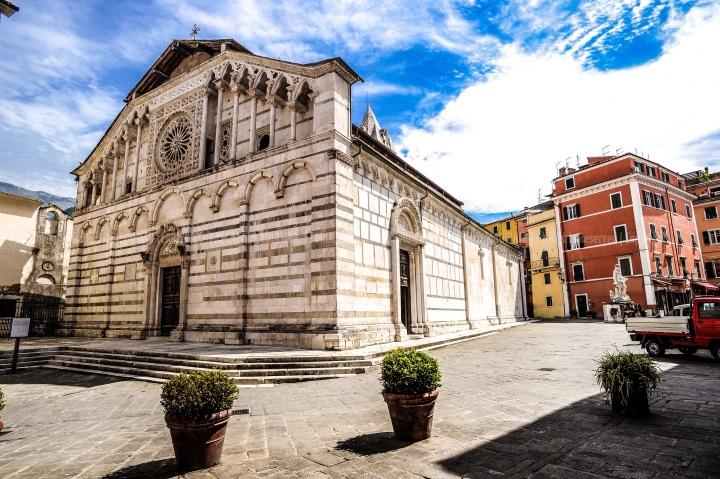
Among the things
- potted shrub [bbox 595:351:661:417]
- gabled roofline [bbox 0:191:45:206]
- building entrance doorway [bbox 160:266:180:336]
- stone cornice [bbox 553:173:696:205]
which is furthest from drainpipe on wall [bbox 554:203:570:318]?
gabled roofline [bbox 0:191:45:206]

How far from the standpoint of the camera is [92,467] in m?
4.38

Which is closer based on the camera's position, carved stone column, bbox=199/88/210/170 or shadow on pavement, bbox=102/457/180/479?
shadow on pavement, bbox=102/457/180/479

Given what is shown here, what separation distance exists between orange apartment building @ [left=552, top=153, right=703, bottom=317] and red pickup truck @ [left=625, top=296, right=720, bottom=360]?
21906mm

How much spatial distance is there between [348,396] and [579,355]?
8.12m

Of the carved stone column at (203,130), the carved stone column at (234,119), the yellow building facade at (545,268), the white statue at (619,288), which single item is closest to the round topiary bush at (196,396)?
the carved stone column at (234,119)

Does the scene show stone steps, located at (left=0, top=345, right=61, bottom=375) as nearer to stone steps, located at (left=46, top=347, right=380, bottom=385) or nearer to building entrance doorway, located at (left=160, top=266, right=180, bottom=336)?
stone steps, located at (left=46, top=347, right=380, bottom=385)

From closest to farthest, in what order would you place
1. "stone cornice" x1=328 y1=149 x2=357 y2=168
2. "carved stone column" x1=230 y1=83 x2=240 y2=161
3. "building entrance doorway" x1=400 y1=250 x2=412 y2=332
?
"stone cornice" x1=328 y1=149 x2=357 y2=168, "carved stone column" x1=230 y1=83 x2=240 y2=161, "building entrance doorway" x1=400 y1=250 x2=412 y2=332

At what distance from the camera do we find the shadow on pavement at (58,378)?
10.3 m

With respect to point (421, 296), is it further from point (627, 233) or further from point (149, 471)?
point (627, 233)

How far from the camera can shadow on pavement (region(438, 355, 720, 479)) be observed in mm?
3855

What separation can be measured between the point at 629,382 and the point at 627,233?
105 ft

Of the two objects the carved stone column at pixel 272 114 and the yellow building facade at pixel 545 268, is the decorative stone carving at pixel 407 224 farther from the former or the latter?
the yellow building facade at pixel 545 268

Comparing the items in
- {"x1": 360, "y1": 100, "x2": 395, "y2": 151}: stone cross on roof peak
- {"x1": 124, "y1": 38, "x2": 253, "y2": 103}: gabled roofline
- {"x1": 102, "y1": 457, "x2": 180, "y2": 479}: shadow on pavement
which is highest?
{"x1": 360, "y1": 100, "x2": 395, "y2": 151}: stone cross on roof peak

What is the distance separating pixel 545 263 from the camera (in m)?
39.2
